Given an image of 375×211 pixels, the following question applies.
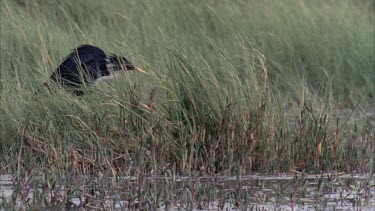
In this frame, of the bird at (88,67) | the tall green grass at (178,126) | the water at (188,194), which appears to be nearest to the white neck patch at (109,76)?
the bird at (88,67)

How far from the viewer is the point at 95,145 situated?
249 inches

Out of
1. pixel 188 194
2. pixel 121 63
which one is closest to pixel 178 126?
pixel 121 63

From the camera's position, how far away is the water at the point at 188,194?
5.26 meters

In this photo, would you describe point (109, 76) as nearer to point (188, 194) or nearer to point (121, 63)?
point (121, 63)

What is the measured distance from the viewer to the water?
526 cm

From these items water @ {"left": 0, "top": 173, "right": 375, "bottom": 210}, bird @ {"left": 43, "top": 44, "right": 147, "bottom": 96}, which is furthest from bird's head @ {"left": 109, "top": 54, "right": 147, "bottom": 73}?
water @ {"left": 0, "top": 173, "right": 375, "bottom": 210}

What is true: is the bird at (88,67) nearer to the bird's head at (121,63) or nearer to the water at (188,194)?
the bird's head at (121,63)

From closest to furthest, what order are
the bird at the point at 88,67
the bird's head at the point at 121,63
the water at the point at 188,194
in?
1. the water at the point at 188,194
2. the bird's head at the point at 121,63
3. the bird at the point at 88,67

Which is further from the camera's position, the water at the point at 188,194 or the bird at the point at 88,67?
the bird at the point at 88,67

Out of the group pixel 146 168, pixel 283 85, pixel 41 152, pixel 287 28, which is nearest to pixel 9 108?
pixel 41 152

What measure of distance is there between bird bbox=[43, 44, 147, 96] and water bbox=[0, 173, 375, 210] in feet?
5.06

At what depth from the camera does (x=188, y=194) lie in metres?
5.30

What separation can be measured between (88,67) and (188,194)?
2522mm

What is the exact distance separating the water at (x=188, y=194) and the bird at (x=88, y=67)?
5.06 ft
